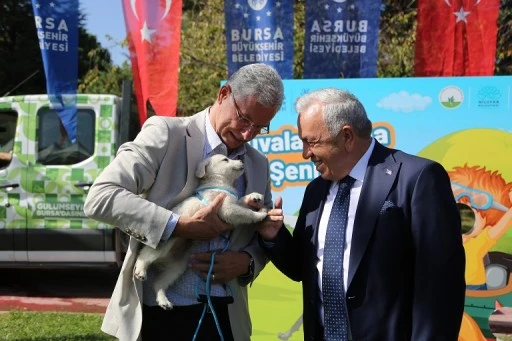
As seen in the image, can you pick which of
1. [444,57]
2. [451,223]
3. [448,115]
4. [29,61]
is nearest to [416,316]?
[451,223]

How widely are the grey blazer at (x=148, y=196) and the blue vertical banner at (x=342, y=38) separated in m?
3.44

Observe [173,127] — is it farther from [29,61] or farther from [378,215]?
[29,61]

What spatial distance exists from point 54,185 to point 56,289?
171 centimetres

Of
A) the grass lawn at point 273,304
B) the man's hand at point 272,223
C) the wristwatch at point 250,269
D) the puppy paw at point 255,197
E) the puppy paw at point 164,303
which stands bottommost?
the grass lawn at point 273,304

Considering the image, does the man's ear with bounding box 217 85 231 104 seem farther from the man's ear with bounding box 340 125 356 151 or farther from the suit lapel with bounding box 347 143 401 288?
the suit lapel with bounding box 347 143 401 288

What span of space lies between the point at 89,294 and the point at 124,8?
4.07 m

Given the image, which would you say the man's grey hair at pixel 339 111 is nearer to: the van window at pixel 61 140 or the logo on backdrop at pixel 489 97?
the logo on backdrop at pixel 489 97

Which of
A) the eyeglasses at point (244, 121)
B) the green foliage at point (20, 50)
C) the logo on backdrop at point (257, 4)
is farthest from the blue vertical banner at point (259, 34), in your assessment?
the green foliage at point (20, 50)

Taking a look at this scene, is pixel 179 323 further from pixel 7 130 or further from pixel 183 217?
pixel 7 130

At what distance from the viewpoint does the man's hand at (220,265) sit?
8.60 feet

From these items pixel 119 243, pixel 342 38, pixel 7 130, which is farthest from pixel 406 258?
pixel 7 130

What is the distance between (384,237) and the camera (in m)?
2.43

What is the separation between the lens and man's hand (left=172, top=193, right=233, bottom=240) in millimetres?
2500

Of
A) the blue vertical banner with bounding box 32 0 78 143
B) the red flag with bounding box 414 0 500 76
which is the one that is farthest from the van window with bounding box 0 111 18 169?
the red flag with bounding box 414 0 500 76
